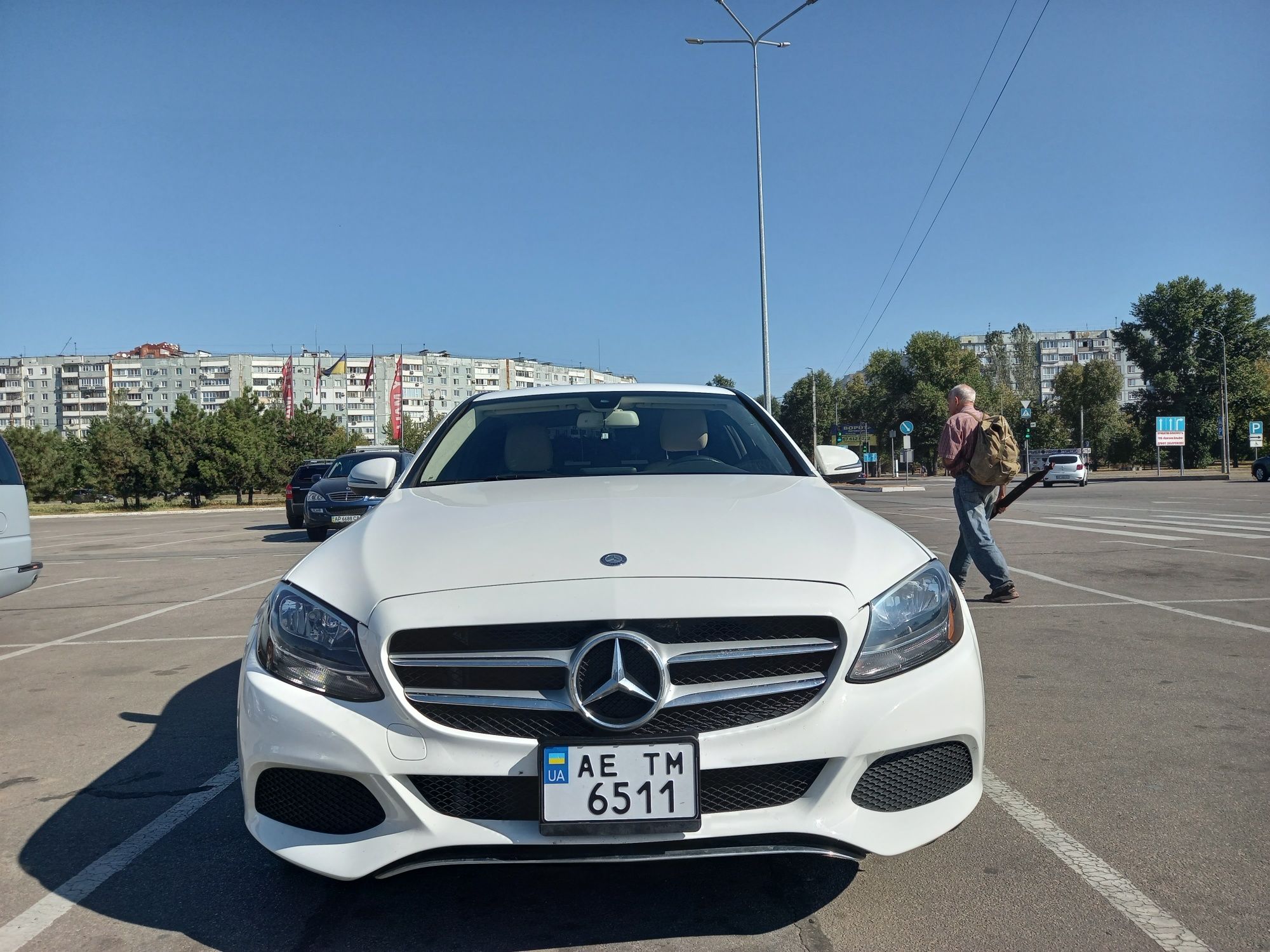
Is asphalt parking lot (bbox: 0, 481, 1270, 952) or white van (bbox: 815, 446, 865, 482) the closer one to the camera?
asphalt parking lot (bbox: 0, 481, 1270, 952)

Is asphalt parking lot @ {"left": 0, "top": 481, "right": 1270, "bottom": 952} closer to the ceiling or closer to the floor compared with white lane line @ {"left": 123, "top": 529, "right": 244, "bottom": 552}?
closer to the ceiling

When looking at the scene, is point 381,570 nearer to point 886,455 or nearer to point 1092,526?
point 1092,526

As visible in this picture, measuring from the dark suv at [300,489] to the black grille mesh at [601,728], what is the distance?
1894cm

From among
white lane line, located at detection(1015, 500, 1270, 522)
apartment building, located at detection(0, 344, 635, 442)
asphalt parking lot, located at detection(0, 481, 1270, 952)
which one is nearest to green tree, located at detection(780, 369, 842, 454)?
apartment building, located at detection(0, 344, 635, 442)

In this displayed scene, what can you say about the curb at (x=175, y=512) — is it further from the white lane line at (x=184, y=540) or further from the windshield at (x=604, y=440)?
the windshield at (x=604, y=440)

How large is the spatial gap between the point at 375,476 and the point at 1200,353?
70228 millimetres

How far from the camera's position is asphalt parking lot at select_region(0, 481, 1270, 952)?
2420 millimetres

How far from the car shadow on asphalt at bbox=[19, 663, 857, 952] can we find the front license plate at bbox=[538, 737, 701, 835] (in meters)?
0.32

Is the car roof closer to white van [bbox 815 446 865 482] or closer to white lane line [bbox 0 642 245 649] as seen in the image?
white van [bbox 815 446 865 482]

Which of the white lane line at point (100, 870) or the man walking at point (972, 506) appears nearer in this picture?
the white lane line at point (100, 870)

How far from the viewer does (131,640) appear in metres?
7.15

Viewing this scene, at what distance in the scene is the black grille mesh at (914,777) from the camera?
7.54ft

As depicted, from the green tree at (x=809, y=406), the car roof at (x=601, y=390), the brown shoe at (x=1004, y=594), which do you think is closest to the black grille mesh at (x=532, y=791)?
the car roof at (x=601, y=390)

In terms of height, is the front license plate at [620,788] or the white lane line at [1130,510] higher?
the front license plate at [620,788]
